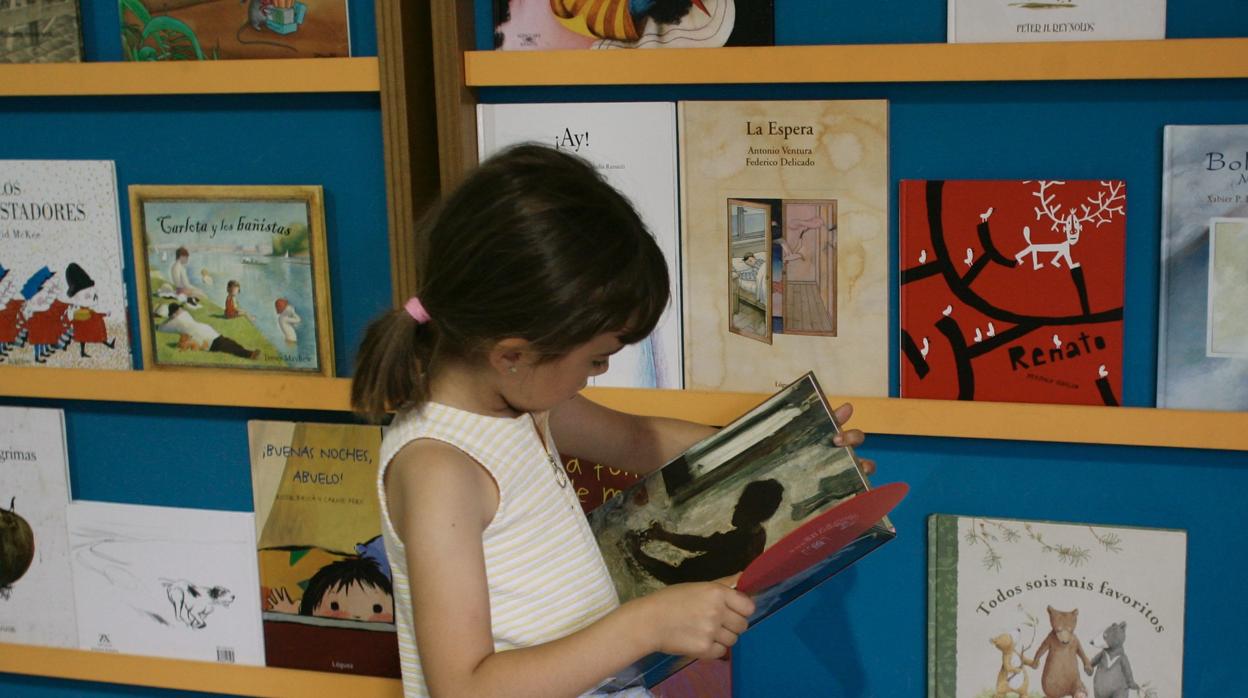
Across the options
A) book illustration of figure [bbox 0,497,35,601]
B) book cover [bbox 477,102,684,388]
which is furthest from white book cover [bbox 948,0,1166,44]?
book illustration of figure [bbox 0,497,35,601]

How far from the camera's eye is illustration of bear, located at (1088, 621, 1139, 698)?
127cm

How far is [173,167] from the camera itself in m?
1.44

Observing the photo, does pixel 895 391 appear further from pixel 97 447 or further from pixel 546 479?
pixel 97 447

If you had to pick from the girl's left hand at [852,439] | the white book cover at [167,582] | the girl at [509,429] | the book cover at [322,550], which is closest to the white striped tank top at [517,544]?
the girl at [509,429]

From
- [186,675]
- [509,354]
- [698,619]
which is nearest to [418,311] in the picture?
[509,354]

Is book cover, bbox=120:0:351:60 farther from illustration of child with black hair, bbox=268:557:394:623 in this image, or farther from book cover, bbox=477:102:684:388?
illustration of child with black hair, bbox=268:557:394:623

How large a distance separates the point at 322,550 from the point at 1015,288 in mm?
829

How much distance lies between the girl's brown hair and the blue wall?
1.16 feet

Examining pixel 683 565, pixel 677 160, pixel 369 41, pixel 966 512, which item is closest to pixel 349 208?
pixel 369 41

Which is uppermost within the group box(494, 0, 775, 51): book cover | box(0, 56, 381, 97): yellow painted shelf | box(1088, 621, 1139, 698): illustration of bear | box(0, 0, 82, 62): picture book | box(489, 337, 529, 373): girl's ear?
box(0, 0, 82, 62): picture book

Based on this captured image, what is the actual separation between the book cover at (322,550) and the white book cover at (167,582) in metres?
0.03

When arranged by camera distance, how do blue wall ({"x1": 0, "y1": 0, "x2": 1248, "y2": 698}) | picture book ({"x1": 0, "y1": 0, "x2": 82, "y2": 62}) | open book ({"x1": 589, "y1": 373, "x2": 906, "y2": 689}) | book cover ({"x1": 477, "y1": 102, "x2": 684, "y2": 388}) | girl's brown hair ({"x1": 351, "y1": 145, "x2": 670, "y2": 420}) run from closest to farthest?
girl's brown hair ({"x1": 351, "y1": 145, "x2": 670, "y2": 420}), open book ({"x1": 589, "y1": 373, "x2": 906, "y2": 689}), blue wall ({"x1": 0, "y1": 0, "x2": 1248, "y2": 698}), book cover ({"x1": 477, "y1": 102, "x2": 684, "y2": 388}), picture book ({"x1": 0, "y1": 0, "x2": 82, "y2": 62})

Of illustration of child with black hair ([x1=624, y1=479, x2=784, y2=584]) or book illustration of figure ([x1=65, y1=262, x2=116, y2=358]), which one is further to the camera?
book illustration of figure ([x1=65, y1=262, x2=116, y2=358])

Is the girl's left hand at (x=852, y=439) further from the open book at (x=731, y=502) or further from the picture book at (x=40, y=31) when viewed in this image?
the picture book at (x=40, y=31)
